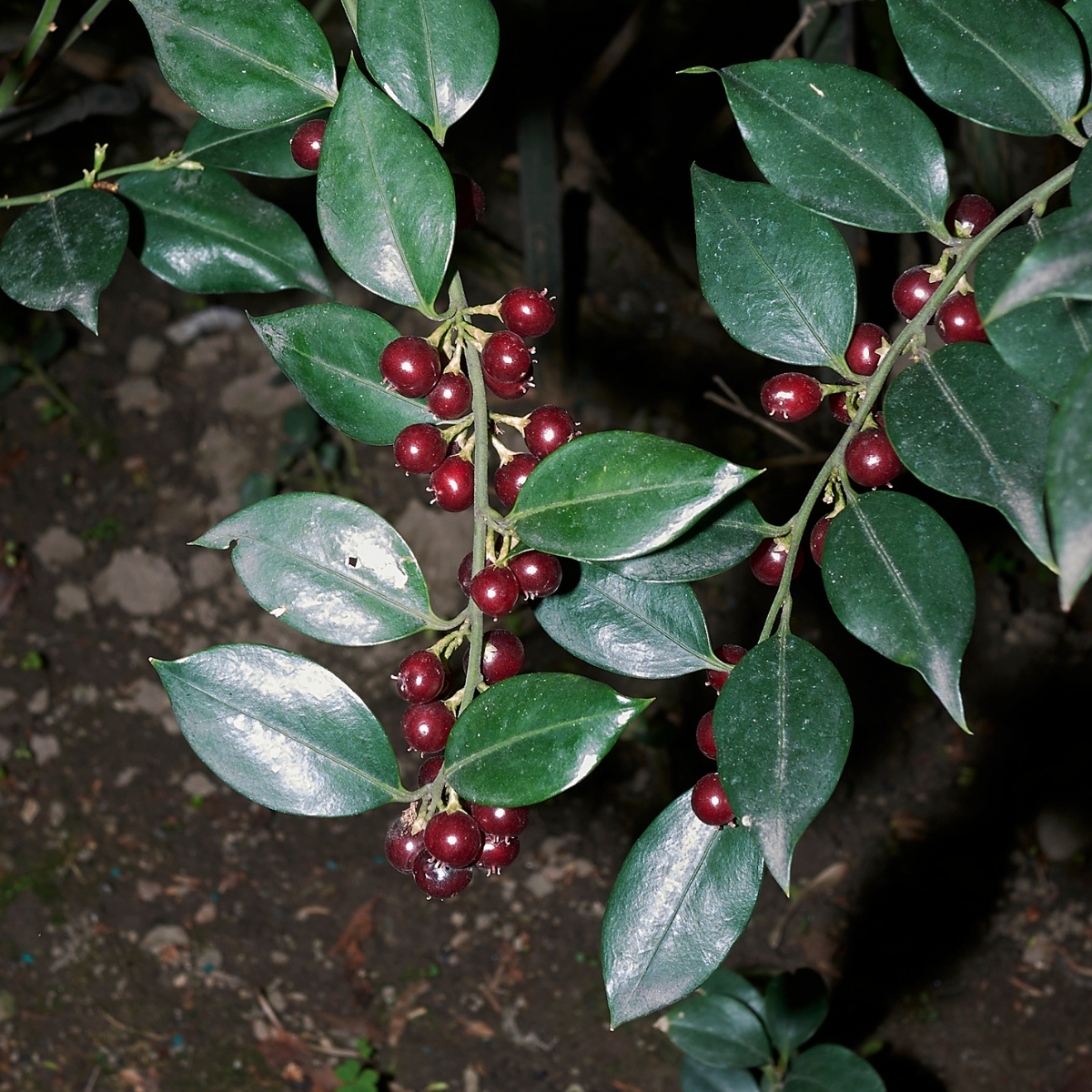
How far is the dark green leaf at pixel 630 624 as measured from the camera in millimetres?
668

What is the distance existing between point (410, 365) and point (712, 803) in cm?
32

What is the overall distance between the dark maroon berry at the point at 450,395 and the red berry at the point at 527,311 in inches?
1.9

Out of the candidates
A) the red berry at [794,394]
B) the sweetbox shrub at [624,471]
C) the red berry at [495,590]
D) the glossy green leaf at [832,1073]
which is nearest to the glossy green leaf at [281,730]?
the sweetbox shrub at [624,471]

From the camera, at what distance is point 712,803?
2.05ft

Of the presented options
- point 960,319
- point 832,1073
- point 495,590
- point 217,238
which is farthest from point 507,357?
point 832,1073

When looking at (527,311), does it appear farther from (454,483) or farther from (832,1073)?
(832,1073)

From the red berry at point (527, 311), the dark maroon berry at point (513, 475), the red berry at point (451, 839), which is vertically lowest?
the red berry at point (451, 839)

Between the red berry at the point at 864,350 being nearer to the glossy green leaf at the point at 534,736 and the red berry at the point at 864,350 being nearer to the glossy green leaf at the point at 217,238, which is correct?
the glossy green leaf at the point at 534,736

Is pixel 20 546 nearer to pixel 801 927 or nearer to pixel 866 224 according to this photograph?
pixel 801 927

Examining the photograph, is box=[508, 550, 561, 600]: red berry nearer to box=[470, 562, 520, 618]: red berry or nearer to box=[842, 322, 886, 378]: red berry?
box=[470, 562, 520, 618]: red berry

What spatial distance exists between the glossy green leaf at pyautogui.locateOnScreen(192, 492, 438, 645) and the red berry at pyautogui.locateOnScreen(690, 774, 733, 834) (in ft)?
0.64

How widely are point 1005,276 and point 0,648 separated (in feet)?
8.03

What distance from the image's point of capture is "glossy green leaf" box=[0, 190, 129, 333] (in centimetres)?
75

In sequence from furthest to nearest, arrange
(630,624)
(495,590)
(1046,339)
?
(630,624) < (495,590) < (1046,339)
